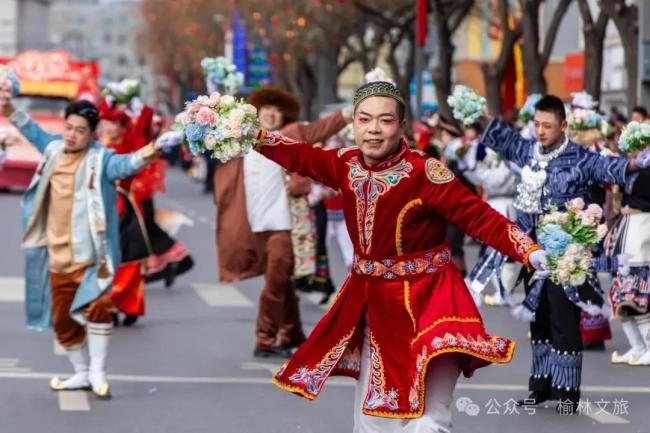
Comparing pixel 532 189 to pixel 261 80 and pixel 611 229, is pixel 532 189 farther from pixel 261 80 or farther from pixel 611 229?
pixel 261 80

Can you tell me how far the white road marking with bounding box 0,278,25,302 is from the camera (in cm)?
1532

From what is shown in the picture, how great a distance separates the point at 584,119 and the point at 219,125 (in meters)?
5.79

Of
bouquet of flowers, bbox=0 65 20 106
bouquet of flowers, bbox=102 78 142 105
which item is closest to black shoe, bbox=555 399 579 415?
bouquet of flowers, bbox=0 65 20 106

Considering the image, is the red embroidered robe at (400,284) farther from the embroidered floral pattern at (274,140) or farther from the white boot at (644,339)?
the white boot at (644,339)

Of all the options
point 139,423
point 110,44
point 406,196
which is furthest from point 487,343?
point 110,44

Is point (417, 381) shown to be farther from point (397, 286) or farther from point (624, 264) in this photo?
point (624, 264)

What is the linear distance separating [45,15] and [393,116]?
150240mm


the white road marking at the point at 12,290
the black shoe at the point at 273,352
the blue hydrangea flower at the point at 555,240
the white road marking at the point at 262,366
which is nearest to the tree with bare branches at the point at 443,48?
the white road marking at the point at 12,290

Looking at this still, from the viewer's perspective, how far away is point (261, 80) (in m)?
62.4

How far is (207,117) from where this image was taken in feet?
22.7

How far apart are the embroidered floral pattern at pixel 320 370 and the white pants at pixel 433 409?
15 centimetres

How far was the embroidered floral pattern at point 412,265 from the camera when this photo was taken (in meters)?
6.65

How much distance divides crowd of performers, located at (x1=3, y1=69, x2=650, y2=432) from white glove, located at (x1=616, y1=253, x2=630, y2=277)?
0.7 inches

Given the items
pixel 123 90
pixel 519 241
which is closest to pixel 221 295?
pixel 123 90
